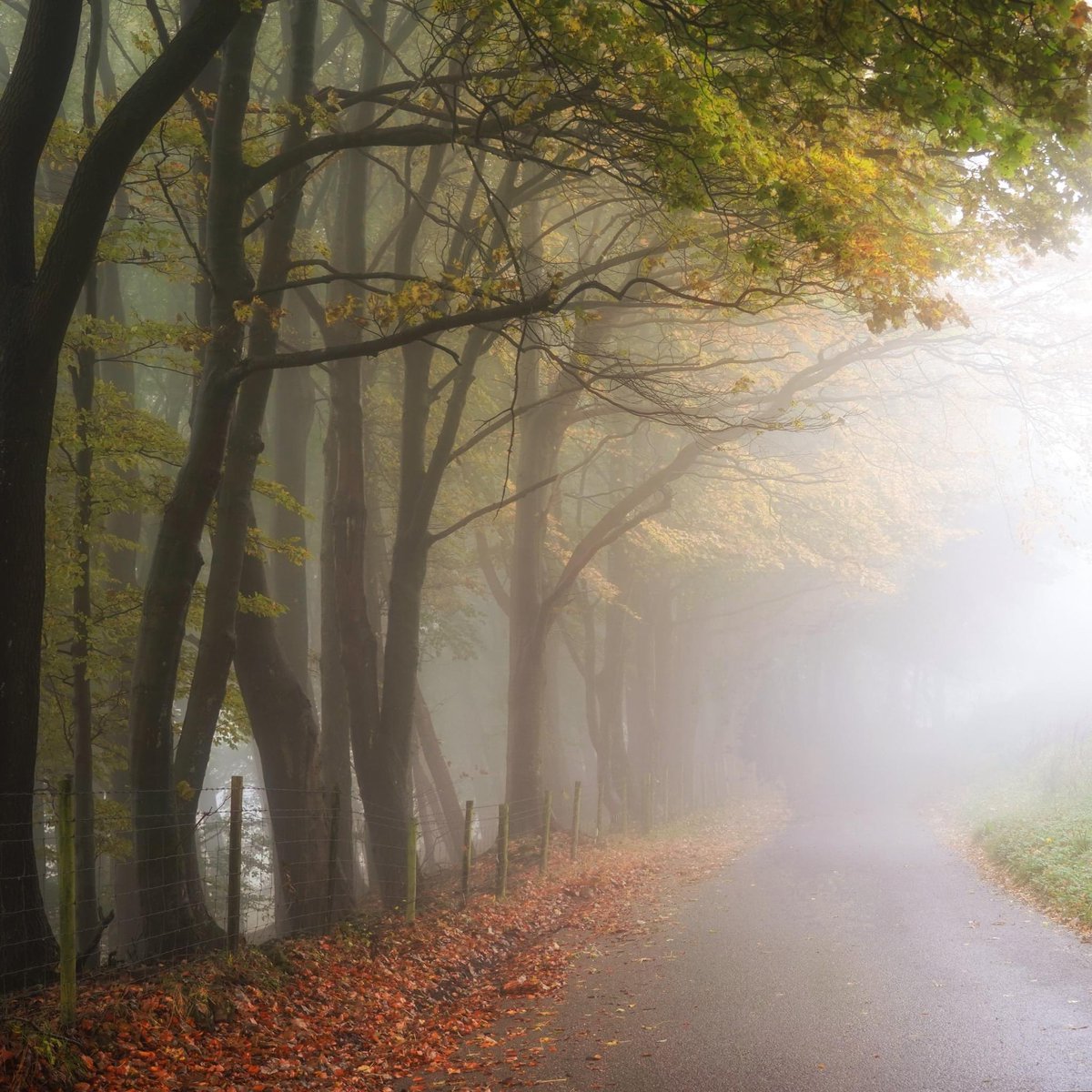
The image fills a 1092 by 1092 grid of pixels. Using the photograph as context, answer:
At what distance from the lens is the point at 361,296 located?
49.8 ft

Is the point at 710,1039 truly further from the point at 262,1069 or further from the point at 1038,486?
the point at 1038,486

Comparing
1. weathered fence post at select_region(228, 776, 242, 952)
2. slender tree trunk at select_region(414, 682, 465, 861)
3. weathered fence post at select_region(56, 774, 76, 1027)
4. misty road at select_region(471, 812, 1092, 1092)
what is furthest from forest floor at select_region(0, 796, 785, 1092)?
slender tree trunk at select_region(414, 682, 465, 861)

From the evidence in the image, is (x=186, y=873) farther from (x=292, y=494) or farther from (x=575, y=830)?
(x=575, y=830)

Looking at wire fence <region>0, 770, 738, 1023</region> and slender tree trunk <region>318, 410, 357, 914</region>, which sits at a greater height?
slender tree trunk <region>318, 410, 357, 914</region>

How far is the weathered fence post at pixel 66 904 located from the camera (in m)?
6.03

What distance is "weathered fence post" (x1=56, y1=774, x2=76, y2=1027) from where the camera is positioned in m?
6.03

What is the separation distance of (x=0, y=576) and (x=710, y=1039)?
5382 millimetres

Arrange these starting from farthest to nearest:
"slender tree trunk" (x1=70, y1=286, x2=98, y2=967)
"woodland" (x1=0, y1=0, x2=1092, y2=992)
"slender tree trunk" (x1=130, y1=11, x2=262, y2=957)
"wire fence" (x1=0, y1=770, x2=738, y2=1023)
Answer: "slender tree trunk" (x1=70, y1=286, x2=98, y2=967)
"slender tree trunk" (x1=130, y1=11, x2=262, y2=957)
"woodland" (x1=0, y1=0, x2=1092, y2=992)
"wire fence" (x1=0, y1=770, x2=738, y2=1023)

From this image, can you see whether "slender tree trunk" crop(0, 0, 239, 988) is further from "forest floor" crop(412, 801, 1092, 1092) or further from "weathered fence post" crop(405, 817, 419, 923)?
"weathered fence post" crop(405, 817, 419, 923)

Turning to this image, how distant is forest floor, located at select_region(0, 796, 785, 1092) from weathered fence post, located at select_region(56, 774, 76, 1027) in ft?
0.34

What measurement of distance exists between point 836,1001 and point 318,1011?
145 inches

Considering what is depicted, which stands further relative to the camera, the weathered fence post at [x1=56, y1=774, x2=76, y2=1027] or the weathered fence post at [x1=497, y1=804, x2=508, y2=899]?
the weathered fence post at [x1=497, y1=804, x2=508, y2=899]

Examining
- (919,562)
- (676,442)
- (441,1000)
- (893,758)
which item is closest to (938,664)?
(893,758)

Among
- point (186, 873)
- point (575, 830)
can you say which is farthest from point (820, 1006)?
point (575, 830)
